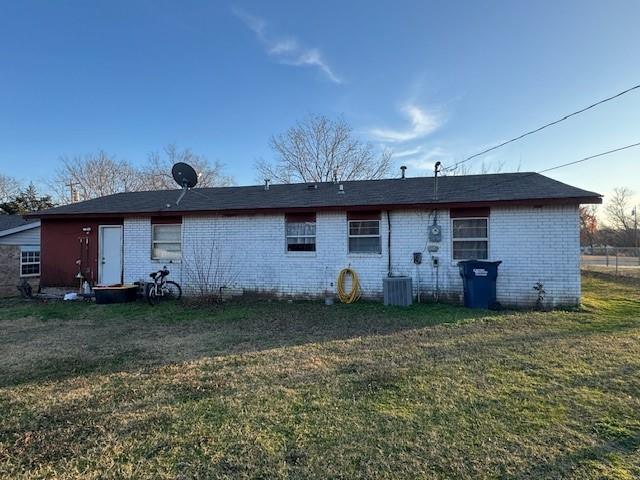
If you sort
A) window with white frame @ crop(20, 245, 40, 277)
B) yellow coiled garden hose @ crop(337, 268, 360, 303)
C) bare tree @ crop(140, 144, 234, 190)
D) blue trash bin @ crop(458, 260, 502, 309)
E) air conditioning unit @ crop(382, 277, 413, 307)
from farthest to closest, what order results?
bare tree @ crop(140, 144, 234, 190), window with white frame @ crop(20, 245, 40, 277), yellow coiled garden hose @ crop(337, 268, 360, 303), air conditioning unit @ crop(382, 277, 413, 307), blue trash bin @ crop(458, 260, 502, 309)

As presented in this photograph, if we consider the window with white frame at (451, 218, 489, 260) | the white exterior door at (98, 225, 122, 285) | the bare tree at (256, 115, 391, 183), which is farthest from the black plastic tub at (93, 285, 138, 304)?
the bare tree at (256, 115, 391, 183)

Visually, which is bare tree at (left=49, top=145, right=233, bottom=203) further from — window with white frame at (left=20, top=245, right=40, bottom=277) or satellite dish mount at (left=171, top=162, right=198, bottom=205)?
satellite dish mount at (left=171, top=162, right=198, bottom=205)

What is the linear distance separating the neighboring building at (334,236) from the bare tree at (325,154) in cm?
1267

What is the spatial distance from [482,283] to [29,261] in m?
16.2

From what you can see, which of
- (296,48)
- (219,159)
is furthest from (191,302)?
(219,159)

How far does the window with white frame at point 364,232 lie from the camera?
32.7 feet

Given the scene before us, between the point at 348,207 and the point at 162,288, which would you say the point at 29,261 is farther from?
the point at 348,207

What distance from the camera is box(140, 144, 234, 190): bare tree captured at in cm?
2943

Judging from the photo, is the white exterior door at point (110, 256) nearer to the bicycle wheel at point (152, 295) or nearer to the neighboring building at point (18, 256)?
the bicycle wheel at point (152, 295)

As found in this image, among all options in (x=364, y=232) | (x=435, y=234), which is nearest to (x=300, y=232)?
(x=364, y=232)

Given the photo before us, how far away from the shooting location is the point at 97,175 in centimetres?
2922

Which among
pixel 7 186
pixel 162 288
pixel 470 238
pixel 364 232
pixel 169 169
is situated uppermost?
pixel 169 169

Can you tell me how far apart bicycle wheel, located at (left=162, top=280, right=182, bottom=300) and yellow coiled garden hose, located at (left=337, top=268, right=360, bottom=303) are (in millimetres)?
4728

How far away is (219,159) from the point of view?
3114cm
